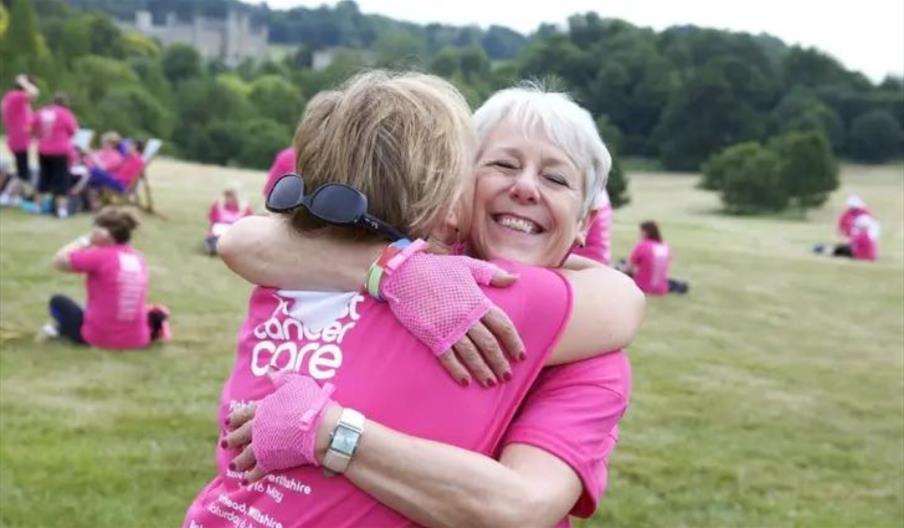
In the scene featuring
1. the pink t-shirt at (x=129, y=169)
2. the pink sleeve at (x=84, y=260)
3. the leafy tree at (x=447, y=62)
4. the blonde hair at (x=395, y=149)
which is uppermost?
the blonde hair at (x=395, y=149)

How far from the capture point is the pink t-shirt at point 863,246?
2303cm

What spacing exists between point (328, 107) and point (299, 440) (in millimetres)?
571

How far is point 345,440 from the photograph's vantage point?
1749mm

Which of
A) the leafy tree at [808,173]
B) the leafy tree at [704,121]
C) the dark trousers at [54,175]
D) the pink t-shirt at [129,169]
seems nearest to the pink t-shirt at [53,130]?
the dark trousers at [54,175]

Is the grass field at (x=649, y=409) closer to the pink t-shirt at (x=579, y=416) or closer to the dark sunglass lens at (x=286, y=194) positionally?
the dark sunglass lens at (x=286, y=194)

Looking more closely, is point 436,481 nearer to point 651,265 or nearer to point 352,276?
point 352,276

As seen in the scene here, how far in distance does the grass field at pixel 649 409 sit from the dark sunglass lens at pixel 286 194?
3.59 meters

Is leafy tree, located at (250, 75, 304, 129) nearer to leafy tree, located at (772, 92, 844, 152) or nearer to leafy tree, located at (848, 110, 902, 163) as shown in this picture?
leafy tree, located at (772, 92, 844, 152)

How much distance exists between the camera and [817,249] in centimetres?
2519

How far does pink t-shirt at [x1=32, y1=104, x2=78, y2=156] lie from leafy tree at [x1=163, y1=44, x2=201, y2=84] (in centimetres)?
7363

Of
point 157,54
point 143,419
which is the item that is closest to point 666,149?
point 157,54

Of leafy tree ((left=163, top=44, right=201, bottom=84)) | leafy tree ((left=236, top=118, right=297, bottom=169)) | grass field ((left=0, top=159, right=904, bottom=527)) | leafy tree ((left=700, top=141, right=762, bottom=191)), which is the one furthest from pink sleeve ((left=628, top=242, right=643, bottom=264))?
leafy tree ((left=163, top=44, right=201, bottom=84))

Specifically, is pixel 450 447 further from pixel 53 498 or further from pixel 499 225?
pixel 53 498

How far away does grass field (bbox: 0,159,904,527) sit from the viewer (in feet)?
18.9
